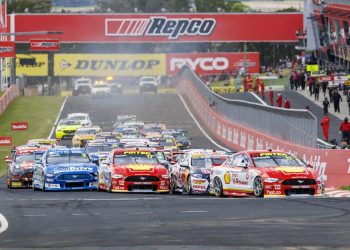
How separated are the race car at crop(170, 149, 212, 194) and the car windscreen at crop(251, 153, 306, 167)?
8.69 feet

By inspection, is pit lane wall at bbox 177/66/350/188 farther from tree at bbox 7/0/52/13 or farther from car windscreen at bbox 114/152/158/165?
tree at bbox 7/0/52/13

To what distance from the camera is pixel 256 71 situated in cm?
11819

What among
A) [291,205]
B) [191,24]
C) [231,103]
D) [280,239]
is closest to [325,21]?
[191,24]

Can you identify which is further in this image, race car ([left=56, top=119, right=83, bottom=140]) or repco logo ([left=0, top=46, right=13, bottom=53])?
repco logo ([left=0, top=46, right=13, bottom=53])

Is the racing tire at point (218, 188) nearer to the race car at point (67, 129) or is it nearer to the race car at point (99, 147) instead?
the race car at point (99, 147)

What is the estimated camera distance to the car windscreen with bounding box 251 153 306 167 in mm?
27141

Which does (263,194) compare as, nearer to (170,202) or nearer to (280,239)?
(170,202)

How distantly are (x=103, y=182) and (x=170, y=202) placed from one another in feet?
21.3

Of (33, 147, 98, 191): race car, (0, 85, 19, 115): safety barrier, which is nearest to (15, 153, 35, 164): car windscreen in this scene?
(33, 147, 98, 191): race car

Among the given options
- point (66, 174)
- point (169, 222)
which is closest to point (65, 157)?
point (66, 174)

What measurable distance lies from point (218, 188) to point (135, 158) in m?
3.06

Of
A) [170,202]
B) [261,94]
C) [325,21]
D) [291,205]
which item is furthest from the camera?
[325,21]

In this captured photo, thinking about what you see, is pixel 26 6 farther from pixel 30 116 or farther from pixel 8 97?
pixel 30 116

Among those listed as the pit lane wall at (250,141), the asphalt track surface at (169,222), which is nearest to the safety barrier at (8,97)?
the pit lane wall at (250,141)
